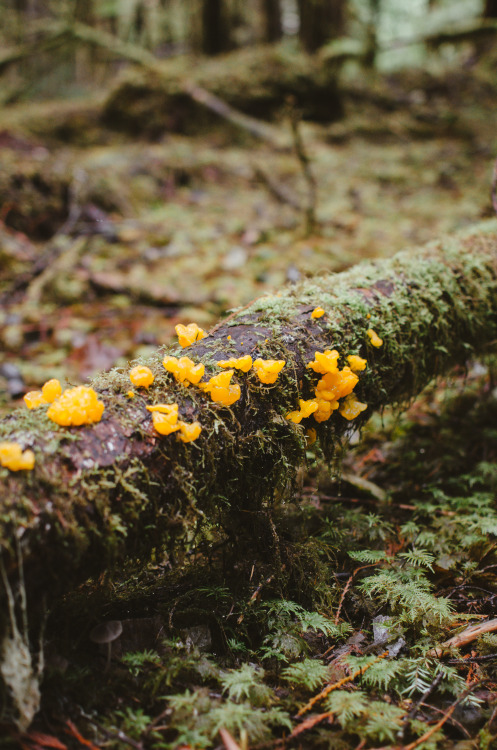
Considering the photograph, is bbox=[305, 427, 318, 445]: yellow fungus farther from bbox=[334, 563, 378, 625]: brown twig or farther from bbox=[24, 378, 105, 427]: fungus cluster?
bbox=[24, 378, 105, 427]: fungus cluster

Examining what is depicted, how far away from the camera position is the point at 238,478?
1.99m

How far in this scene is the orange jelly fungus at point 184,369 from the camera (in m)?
1.84

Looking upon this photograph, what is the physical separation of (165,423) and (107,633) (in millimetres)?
770

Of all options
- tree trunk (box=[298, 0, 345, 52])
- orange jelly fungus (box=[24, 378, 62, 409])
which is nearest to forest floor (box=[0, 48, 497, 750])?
orange jelly fungus (box=[24, 378, 62, 409])

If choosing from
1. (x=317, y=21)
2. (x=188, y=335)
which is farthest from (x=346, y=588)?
(x=317, y=21)

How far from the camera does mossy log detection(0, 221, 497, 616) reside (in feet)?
4.87

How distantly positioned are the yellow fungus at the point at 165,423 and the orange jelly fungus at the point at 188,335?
56 centimetres

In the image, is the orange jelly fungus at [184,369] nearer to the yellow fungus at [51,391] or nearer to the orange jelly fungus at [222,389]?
the orange jelly fungus at [222,389]

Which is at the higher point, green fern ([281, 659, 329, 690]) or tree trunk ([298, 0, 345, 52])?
tree trunk ([298, 0, 345, 52])

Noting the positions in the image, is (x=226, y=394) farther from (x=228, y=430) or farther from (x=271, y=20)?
(x=271, y=20)

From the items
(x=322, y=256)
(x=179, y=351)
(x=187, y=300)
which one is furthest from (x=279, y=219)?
(x=179, y=351)

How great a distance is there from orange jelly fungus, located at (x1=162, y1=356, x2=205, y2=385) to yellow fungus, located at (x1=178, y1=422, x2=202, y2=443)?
0.73 feet

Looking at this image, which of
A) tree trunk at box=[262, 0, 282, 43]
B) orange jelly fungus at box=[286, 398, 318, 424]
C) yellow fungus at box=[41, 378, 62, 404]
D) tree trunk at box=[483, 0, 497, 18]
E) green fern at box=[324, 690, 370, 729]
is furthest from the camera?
tree trunk at box=[262, 0, 282, 43]

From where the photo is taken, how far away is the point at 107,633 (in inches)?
63.9
